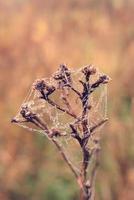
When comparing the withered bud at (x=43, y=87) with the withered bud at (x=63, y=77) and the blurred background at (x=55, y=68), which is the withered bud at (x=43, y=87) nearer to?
the withered bud at (x=63, y=77)

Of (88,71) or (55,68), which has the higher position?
(55,68)

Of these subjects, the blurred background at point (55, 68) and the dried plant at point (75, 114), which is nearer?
the dried plant at point (75, 114)

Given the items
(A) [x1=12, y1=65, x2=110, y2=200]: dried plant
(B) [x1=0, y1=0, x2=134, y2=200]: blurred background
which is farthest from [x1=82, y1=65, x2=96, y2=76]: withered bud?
(B) [x1=0, y1=0, x2=134, y2=200]: blurred background

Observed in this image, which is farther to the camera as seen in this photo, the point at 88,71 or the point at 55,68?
the point at 55,68

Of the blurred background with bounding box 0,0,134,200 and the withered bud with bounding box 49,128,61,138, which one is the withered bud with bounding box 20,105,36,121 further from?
the blurred background with bounding box 0,0,134,200

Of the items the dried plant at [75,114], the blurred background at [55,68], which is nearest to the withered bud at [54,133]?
the dried plant at [75,114]

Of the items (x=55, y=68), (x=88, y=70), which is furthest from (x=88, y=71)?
(x=55, y=68)

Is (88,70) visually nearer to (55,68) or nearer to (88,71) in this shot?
(88,71)

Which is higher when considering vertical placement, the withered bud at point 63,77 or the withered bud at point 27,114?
the withered bud at point 63,77

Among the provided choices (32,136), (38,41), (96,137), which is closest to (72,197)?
(32,136)

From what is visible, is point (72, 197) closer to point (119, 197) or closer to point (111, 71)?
point (119, 197)
